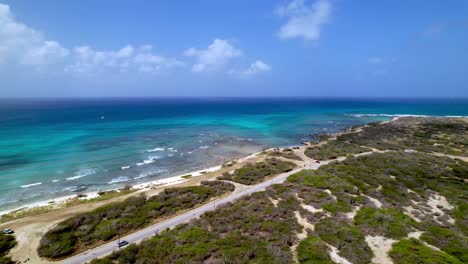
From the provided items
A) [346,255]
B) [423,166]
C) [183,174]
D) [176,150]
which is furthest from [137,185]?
[423,166]

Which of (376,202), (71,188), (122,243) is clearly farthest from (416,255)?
(71,188)

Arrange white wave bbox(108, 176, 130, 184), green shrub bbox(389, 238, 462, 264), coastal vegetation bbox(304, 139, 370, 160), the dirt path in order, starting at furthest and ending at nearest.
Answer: coastal vegetation bbox(304, 139, 370, 160) < white wave bbox(108, 176, 130, 184) < the dirt path < green shrub bbox(389, 238, 462, 264)

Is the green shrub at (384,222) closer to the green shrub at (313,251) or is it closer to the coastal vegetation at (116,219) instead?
the green shrub at (313,251)

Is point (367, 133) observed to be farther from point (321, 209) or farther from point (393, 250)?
point (393, 250)

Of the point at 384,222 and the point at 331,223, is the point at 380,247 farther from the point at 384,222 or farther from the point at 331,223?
the point at 331,223

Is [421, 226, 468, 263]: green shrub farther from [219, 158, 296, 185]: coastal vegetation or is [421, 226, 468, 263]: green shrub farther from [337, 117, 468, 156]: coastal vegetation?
[337, 117, 468, 156]: coastal vegetation

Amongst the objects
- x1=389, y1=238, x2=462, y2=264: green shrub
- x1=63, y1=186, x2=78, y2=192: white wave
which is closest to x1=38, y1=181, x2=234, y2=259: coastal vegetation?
x1=63, y1=186, x2=78, y2=192: white wave
